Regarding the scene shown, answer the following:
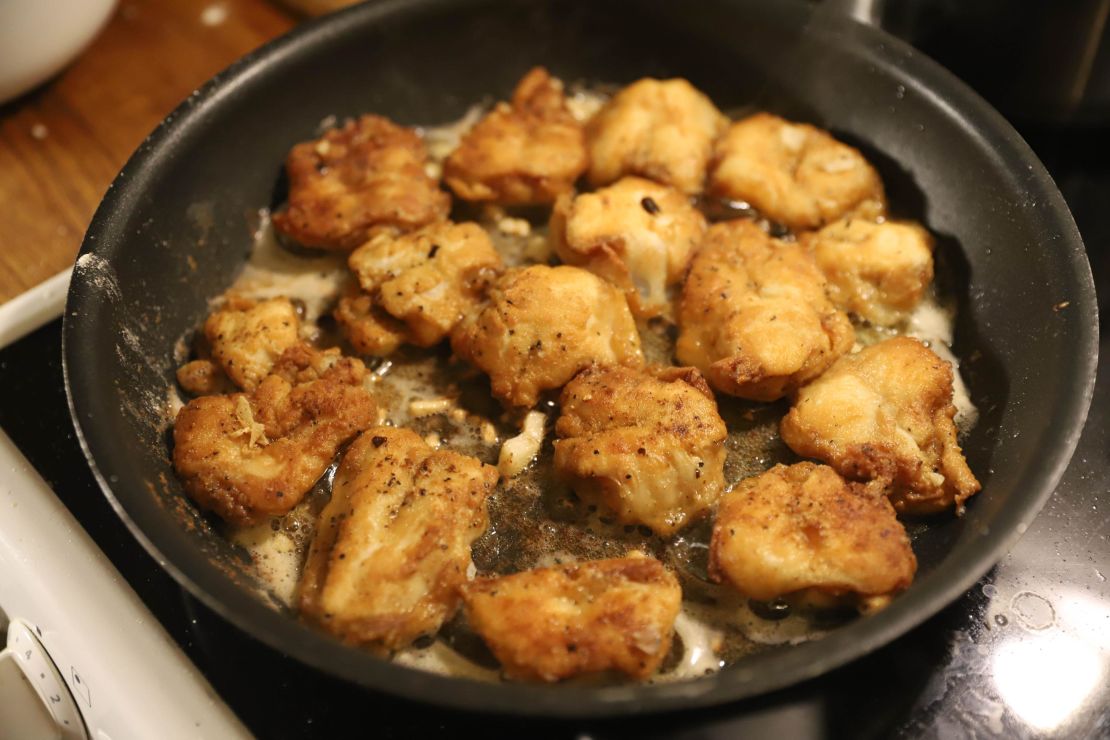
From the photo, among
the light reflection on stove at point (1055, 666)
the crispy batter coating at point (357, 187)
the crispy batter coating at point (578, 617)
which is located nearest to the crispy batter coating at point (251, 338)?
the crispy batter coating at point (357, 187)

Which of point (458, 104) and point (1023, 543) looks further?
point (458, 104)

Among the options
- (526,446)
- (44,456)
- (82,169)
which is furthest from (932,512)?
(82,169)

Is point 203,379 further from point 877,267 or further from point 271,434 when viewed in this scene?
point 877,267

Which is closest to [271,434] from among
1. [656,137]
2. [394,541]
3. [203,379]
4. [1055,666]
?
[203,379]

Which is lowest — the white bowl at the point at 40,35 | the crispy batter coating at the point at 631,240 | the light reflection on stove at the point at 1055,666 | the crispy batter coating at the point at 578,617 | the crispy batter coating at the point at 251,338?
the light reflection on stove at the point at 1055,666

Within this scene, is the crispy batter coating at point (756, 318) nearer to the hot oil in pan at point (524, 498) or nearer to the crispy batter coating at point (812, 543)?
the hot oil in pan at point (524, 498)

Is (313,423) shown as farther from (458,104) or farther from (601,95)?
(601,95)

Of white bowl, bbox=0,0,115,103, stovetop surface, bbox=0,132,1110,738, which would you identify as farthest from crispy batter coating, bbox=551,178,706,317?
white bowl, bbox=0,0,115,103
